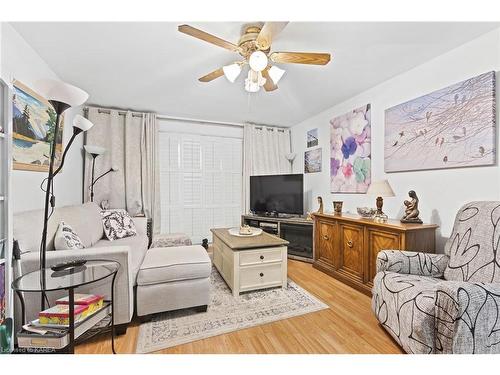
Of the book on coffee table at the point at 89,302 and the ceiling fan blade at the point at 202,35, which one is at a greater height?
the ceiling fan blade at the point at 202,35

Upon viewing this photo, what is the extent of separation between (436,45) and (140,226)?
377cm

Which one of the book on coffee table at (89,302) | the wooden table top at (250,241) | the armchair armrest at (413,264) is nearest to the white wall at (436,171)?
the armchair armrest at (413,264)

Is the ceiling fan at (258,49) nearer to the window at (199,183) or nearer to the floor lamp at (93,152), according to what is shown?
the floor lamp at (93,152)

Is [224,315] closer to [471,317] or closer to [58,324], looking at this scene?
[58,324]

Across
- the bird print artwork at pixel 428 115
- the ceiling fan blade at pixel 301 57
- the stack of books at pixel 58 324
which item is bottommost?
the stack of books at pixel 58 324

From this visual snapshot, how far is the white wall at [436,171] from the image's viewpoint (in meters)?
1.73

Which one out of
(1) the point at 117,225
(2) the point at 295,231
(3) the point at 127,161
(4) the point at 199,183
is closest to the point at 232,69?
(1) the point at 117,225

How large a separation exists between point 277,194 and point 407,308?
253 cm

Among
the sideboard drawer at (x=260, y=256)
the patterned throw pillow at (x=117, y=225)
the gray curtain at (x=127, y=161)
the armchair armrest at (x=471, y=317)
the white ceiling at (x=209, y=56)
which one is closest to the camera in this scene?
the armchair armrest at (x=471, y=317)

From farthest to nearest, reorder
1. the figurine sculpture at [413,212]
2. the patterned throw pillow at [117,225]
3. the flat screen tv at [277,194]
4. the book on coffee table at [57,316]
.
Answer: the flat screen tv at [277,194]
the patterned throw pillow at [117,225]
the figurine sculpture at [413,212]
the book on coffee table at [57,316]

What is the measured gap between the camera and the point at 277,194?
374 cm

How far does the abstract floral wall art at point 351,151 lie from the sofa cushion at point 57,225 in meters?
3.16
